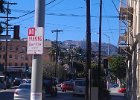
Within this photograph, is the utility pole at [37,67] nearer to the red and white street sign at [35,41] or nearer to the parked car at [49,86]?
the red and white street sign at [35,41]

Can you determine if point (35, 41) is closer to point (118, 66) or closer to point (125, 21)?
point (125, 21)

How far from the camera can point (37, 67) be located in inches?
452

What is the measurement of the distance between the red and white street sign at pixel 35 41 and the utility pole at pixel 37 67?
134 millimetres

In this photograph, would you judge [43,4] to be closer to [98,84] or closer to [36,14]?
[36,14]

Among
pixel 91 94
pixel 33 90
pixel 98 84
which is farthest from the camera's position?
pixel 98 84

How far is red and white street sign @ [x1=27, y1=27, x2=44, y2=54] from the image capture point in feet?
37.7

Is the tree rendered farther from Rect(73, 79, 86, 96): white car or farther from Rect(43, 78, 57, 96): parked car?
Rect(43, 78, 57, 96): parked car

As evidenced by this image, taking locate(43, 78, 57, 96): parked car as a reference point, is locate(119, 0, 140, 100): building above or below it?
above

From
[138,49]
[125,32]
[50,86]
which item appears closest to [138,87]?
[138,49]

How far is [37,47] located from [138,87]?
55.9 ft

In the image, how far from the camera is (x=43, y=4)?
11.7m

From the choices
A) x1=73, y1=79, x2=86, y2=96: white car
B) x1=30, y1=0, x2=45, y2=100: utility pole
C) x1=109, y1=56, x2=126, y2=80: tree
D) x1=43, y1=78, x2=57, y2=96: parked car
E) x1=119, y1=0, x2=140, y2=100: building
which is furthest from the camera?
x1=109, y1=56, x2=126, y2=80: tree

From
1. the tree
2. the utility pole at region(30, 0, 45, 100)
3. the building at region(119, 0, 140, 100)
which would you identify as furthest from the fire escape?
the tree

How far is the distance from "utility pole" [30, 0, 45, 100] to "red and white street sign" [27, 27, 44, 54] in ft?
0.44
